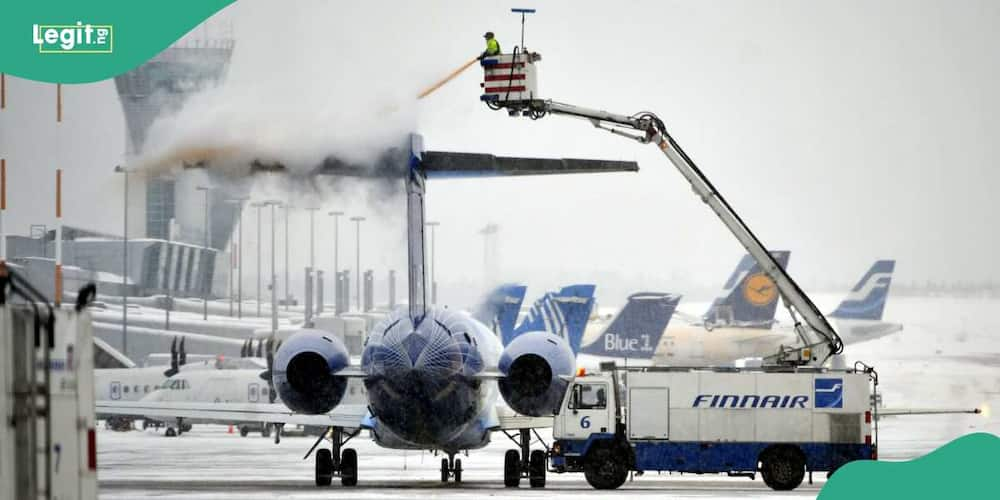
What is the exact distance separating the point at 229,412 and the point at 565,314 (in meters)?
21.4

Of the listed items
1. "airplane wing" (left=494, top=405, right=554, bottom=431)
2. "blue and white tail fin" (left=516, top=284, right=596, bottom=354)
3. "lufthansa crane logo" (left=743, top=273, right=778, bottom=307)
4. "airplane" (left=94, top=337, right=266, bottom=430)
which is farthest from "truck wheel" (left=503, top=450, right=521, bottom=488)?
"lufthansa crane logo" (left=743, top=273, right=778, bottom=307)

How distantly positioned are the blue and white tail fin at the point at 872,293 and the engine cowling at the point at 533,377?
22.7ft

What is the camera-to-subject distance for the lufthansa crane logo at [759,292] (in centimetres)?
7380

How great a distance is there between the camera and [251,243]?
35.6 metres

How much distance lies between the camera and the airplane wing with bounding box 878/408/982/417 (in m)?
32.8

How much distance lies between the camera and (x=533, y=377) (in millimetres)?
28984

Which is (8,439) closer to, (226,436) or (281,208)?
(281,208)

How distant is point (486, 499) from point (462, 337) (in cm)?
434

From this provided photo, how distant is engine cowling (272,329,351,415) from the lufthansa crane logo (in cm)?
4606

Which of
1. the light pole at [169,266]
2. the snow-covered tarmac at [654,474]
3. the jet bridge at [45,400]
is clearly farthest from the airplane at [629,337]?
the jet bridge at [45,400]

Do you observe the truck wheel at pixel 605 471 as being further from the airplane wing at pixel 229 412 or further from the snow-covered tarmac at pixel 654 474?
the airplane wing at pixel 229 412

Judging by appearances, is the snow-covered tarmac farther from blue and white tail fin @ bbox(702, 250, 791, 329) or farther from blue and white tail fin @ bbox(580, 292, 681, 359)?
blue and white tail fin @ bbox(580, 292, 681, 359)

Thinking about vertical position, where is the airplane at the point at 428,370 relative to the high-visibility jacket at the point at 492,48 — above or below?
below

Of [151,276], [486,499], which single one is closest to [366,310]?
[151,276]
